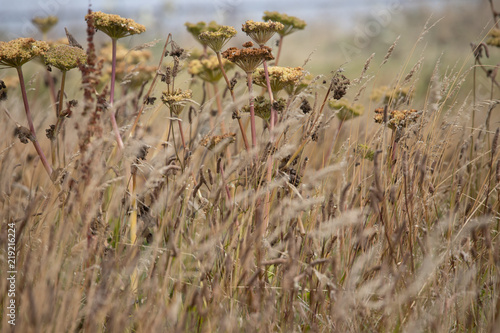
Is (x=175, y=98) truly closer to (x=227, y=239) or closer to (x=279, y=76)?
(x=279, y=76)

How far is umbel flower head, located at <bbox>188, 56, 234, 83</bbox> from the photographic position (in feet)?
7.56

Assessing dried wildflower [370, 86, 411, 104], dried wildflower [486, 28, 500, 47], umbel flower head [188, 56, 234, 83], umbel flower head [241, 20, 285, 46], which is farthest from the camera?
dried wildflower [486, 28, 500, 47]

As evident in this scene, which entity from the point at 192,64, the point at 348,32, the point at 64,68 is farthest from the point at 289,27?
the point at 348,32

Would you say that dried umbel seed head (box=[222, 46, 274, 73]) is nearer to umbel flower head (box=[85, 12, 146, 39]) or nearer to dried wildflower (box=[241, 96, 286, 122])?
dried wildflower (box=[241, 96, 286, 122])

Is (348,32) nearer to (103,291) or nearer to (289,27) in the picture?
(289,27)

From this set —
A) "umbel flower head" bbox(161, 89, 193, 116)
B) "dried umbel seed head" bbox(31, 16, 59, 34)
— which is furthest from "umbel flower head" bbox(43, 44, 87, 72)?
"dried umbel seed head" bbox(31, 16, 59, 34)

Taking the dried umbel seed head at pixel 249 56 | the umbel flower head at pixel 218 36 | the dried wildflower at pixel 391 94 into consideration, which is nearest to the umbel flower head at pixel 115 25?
the umbel flower head at pixel 218 36

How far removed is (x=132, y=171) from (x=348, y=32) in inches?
502

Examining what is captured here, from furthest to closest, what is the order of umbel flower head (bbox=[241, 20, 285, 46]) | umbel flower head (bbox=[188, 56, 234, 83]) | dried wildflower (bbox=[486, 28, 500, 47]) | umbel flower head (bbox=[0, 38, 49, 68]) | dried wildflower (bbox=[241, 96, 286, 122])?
dried wildflower (bbox=[486, 28, 500, 47]) < umbel flower head (bbox=[188, 56, 234, 83]) < dried wildflower (bbox=[241, 96, 286, 122]) < umbel flower head (bbox=[241, 20, 285, 46]) < umbel flower head (bbox=[0, 38, 49, 68])

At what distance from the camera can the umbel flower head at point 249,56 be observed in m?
1.70

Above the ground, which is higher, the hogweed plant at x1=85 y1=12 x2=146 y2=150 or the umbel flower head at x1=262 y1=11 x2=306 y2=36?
the umbel flower head at x1=262 y1=11 x2=306 y2=36

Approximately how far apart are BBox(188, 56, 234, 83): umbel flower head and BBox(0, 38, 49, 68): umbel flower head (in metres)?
0.83

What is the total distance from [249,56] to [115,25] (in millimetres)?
575

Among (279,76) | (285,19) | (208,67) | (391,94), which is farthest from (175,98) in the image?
(391,94)
